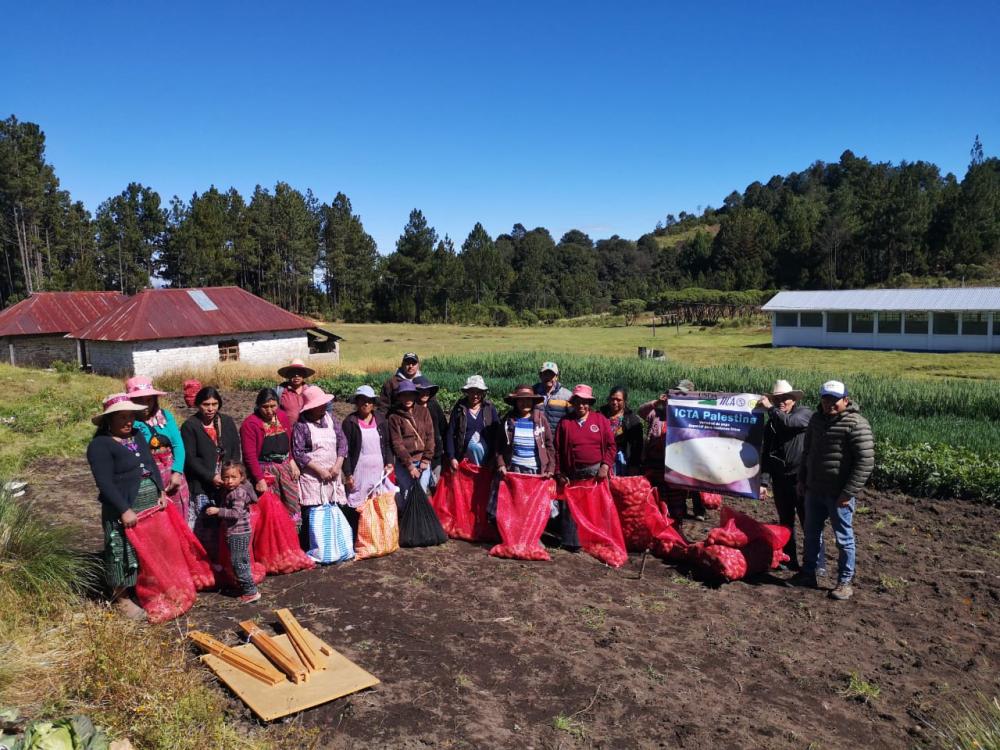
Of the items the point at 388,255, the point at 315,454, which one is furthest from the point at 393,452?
the point at 388,255

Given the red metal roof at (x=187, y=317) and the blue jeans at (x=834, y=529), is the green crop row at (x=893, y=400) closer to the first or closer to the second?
the blue jeans at (x=834, y=529)

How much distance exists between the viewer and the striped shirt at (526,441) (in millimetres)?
7133

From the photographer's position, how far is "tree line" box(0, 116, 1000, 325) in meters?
61.0

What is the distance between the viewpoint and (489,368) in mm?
23594

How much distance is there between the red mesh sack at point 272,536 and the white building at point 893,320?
33620mm

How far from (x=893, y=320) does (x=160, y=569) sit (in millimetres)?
35768

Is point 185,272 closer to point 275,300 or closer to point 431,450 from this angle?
point 275,300

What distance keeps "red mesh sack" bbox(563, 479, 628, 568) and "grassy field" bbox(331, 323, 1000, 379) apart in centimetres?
1279

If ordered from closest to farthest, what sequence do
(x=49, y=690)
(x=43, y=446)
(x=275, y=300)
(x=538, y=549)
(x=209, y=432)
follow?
(x=49, y=690)
(x=209, y=432)
(x=538, y=549)
(x=43, y=446)
(x=275, y=300)

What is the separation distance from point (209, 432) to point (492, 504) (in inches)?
111

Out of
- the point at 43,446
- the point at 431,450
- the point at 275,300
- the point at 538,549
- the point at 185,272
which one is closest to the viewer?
the point at 538,549

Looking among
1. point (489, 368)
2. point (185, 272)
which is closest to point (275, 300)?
point (185, 272)

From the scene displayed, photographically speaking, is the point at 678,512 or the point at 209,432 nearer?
the point at 209,432

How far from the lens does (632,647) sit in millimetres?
5180
